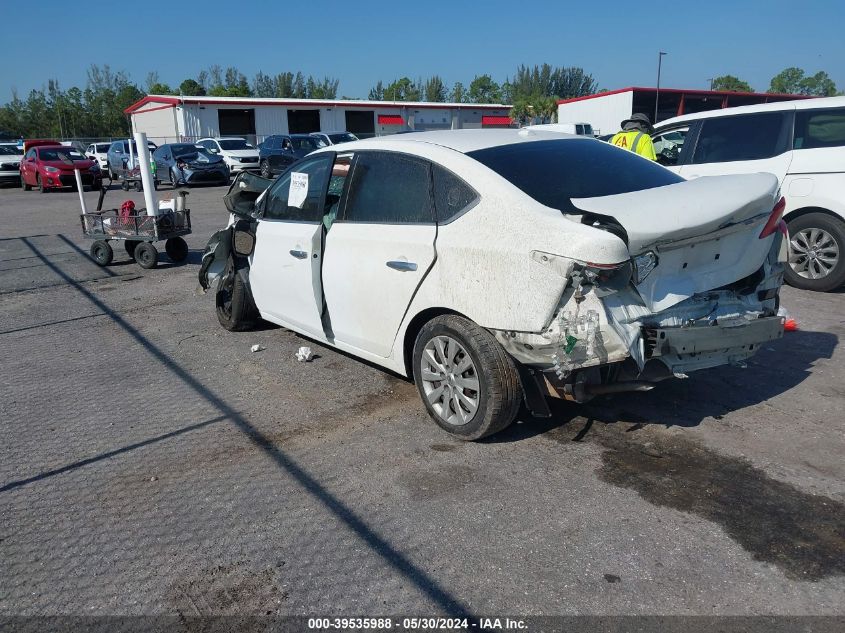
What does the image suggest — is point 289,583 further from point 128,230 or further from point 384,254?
point 128,230

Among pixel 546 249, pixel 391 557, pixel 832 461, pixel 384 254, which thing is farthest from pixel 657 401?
pixel 391 557

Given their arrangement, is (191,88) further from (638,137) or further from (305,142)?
(638,137)

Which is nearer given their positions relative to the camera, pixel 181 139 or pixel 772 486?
pixel 772 486

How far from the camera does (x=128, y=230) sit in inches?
384

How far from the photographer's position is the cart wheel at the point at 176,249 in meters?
10.4

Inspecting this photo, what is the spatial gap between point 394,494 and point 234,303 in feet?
11.2

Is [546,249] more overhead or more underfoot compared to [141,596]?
more overhead

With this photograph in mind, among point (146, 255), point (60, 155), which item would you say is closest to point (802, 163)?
point (146, 255)

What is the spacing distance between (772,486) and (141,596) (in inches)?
123

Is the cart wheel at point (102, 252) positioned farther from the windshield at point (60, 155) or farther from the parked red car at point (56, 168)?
the windshield at point (60, 155)

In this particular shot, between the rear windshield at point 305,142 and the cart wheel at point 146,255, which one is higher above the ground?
the rear windshield at point 305,142

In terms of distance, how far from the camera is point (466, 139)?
184 inches

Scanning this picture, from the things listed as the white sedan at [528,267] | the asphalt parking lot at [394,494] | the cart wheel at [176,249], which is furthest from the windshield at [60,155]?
the white sedan at [528,267]

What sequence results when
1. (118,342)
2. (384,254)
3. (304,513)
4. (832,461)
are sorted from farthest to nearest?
(118,342)
(384,254)
(832,461)
(304,513)
